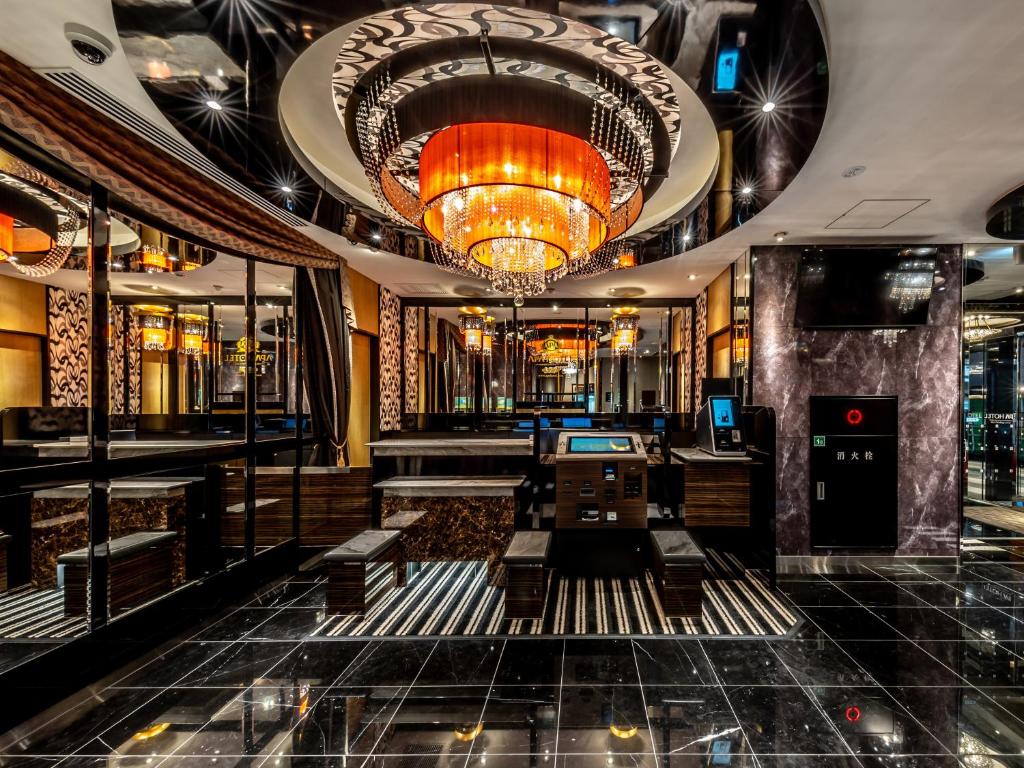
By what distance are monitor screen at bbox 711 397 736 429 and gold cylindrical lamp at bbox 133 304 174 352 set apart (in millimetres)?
6080

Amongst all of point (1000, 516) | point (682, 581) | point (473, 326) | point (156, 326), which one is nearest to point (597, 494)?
point (682, 581)

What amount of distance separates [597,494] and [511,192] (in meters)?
2.80

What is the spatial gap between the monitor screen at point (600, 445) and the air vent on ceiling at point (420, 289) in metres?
3.71

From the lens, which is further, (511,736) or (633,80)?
(633,80)

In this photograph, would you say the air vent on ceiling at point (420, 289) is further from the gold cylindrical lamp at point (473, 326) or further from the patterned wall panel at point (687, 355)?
the patterned wall panel at point (687, 355)

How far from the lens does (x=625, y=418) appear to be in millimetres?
6262

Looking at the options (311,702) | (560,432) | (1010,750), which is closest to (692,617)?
(1010,750)

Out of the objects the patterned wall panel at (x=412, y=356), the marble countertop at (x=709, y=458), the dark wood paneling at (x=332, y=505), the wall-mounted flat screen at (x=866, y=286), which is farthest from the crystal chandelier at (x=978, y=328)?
the dark wood paneling at (x=332, y=505)

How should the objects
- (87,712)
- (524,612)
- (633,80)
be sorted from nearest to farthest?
(87,712) < (633,80) < (524,612)

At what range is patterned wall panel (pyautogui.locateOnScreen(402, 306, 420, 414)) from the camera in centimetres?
829

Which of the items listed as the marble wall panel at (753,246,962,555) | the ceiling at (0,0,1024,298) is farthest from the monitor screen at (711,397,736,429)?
the ceiling at (0,0,1024,298)

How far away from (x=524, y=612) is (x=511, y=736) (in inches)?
51.6

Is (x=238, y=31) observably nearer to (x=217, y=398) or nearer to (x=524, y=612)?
(x=524, y=612)

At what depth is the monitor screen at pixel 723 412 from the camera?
16.3 feet
